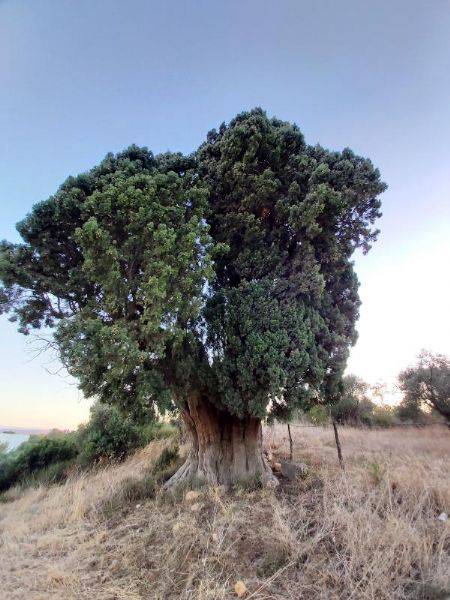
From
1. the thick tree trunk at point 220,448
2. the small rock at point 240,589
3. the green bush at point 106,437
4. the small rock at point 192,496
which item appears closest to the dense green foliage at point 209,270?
the thick tree trunk at point 220,448

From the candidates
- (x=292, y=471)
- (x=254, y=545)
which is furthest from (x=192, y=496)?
(x=292, y=471)

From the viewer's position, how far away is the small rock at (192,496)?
24.9ft

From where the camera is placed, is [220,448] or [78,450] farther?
[78,450]

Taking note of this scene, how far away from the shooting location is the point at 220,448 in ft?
30.6

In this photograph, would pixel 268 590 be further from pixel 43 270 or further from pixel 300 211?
pixel 43 270

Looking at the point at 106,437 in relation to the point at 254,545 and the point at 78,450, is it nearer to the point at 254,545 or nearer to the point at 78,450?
the point at 78,450

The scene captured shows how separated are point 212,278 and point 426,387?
2130 centimetres

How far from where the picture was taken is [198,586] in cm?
457

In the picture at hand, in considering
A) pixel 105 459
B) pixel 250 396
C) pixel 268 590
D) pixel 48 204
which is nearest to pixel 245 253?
pixel 250 396

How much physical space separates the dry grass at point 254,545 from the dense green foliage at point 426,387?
16.7 m

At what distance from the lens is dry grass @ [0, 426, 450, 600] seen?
4289 millimetres

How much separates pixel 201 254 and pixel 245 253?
1.53m

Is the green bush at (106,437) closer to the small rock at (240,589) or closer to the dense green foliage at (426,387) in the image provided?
the small rock at (240,589)

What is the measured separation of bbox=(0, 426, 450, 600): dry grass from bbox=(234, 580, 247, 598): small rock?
0.07 metres
